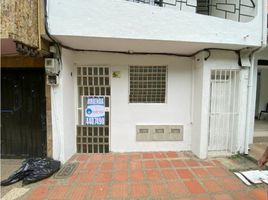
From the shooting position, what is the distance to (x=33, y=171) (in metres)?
Answer: 3.95

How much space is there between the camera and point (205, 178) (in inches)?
155

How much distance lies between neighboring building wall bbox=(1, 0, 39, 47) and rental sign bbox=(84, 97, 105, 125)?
209cm

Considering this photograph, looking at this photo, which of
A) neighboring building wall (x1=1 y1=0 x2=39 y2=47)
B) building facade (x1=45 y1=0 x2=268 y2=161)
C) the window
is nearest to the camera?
neighboring building wall (x1=1 y1=0 x2=39 y2=47)

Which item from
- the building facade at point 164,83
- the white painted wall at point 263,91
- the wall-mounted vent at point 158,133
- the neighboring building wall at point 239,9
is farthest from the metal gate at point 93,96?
the white painted wall at point 263,91

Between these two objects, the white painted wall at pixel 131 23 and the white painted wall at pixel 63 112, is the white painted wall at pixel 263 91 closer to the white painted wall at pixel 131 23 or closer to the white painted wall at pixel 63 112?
the white painted wall at pixel 131 23

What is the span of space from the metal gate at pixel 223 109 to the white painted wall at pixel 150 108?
634 millimetres

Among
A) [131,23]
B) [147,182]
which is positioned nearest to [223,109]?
[147,182]

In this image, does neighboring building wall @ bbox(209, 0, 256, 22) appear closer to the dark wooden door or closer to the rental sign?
the rental sign

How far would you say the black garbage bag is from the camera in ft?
12.4

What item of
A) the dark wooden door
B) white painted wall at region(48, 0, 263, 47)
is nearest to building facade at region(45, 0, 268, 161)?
white painted wall at region(48, 0, 263, 47)

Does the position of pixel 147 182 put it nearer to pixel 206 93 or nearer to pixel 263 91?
pixel 206 93

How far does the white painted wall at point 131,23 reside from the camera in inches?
147

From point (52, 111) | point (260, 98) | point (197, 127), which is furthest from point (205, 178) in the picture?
point (260, 98)

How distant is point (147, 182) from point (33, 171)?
7.71ft
